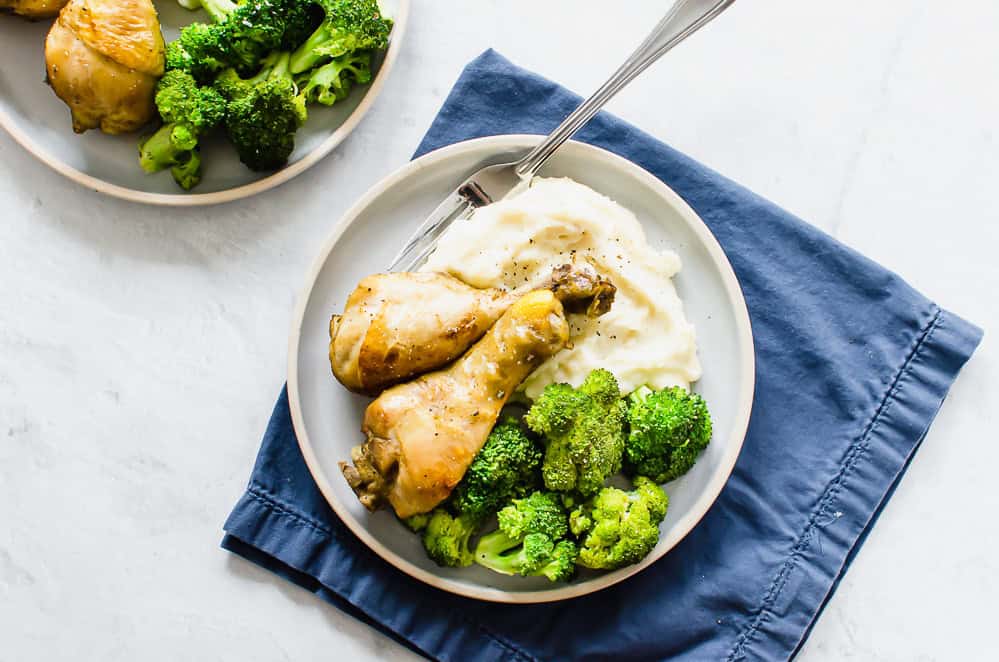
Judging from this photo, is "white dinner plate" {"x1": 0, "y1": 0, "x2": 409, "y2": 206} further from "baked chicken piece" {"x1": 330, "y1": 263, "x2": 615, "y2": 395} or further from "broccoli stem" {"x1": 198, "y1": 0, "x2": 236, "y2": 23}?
"baked chicken piece" {"x1": 330, "y1": 263, "x2": 615, "y2": 395}

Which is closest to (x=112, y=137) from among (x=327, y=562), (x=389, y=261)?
(x=389, y=261)

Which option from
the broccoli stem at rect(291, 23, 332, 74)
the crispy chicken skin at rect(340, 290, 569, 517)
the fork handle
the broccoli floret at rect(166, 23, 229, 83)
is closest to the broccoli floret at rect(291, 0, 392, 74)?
the broccoli stem at rect(291, 23, 332, 74)

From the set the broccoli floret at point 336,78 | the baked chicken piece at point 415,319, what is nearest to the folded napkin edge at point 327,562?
the baked chicken piece at point 415,319

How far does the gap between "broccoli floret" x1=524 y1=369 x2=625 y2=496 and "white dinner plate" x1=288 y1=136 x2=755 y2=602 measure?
429 mm

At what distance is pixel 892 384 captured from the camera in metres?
3.96

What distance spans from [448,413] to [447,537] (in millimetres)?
510

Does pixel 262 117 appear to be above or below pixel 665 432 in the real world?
above

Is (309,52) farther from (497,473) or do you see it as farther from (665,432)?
(665,432)

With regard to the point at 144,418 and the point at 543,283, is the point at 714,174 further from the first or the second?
the point at 144,418

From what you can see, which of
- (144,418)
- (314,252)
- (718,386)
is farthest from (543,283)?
(144,418)

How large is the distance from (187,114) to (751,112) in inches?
103

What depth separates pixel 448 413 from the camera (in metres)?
3.48

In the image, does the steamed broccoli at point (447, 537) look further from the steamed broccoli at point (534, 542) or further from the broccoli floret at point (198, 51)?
the broccoli floret at point (198, 51)

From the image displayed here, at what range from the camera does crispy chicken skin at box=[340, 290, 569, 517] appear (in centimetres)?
342
